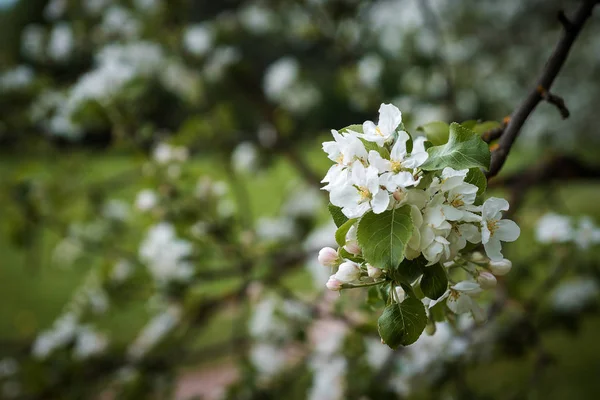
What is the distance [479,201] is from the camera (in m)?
0.67

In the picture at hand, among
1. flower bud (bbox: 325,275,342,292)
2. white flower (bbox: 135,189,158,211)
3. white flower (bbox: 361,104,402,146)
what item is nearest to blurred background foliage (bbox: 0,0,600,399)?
white flower (bbox: 135,189,158,211)

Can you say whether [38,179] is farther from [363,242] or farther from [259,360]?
[363,242]

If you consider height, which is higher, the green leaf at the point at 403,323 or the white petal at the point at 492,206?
the white petal at the point at 492,206

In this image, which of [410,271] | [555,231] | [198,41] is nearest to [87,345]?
[198,41]

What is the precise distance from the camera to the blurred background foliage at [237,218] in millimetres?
1895

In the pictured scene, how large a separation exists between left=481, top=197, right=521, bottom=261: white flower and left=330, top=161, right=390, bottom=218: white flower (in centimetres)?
13

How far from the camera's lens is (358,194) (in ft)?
2.10

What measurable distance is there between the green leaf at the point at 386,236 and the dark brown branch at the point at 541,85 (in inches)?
7.0

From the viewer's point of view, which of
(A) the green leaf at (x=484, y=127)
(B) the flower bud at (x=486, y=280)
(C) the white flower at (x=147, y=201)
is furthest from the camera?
(C) the white flower at (x=147, y=201)

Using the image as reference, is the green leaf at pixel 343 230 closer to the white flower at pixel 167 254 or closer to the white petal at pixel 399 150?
the white petal at pixel 399 150

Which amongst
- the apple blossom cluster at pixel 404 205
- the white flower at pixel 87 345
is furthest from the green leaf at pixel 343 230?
the white flower at pixel 87 345

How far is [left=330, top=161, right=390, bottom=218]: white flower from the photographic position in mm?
623

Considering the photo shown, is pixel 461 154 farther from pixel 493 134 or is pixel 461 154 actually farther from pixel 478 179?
pixel 493 134

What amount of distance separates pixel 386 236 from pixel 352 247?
0.07 m
